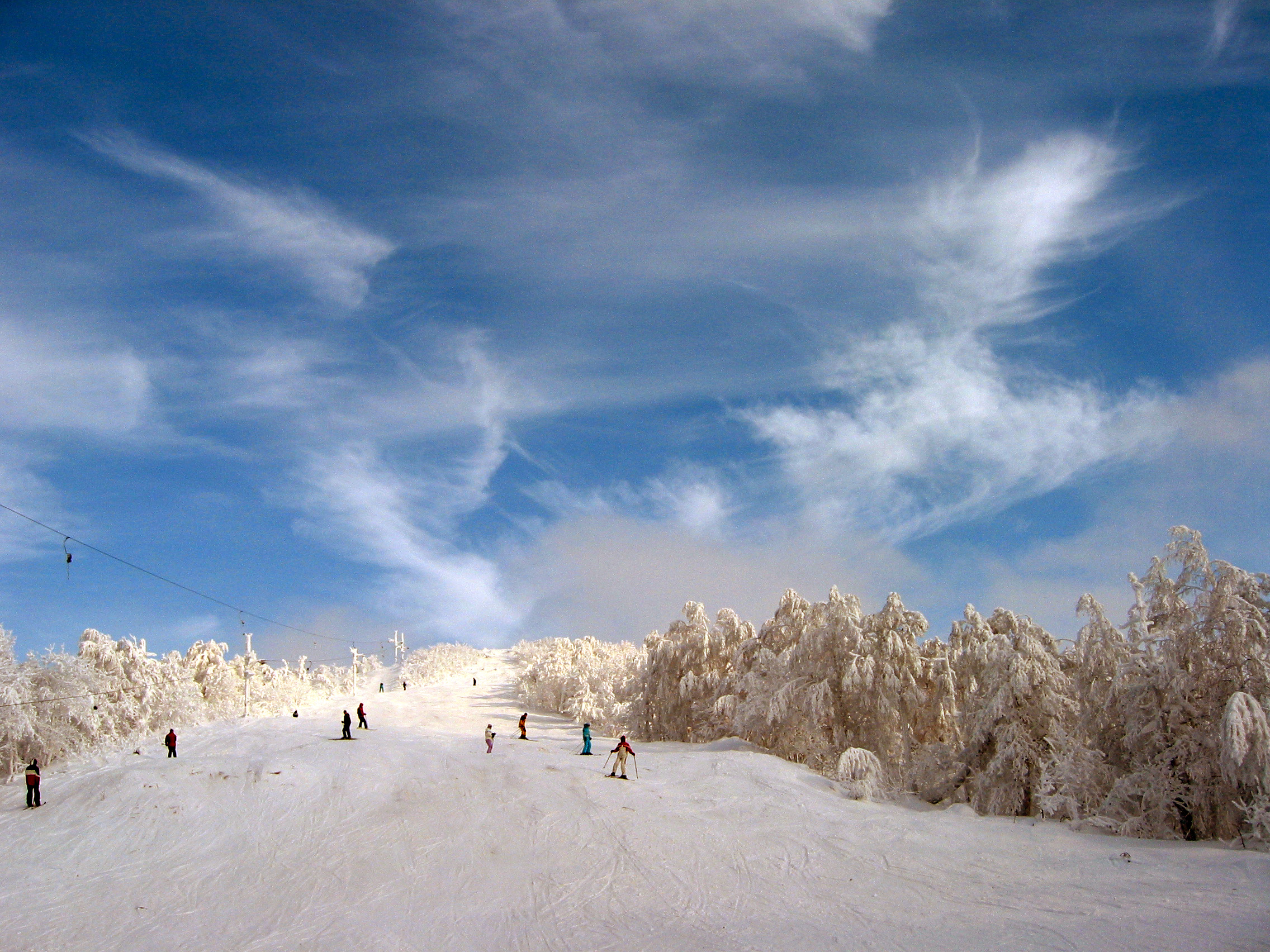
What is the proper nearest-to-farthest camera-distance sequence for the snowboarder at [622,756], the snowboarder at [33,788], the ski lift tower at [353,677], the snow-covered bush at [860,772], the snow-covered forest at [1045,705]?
the snow-covered forest at [1045,705]
the snowboarder at [33,788]
the snow-covered bush at [860,772]
the snowboarder at [622,756]
the ski lift tower at [353,677]

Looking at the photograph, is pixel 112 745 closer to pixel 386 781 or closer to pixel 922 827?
pixel 386 781

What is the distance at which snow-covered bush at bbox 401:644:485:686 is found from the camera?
387ft

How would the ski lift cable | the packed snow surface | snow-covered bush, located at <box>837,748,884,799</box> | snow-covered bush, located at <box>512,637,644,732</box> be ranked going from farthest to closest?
snow-covered bush, located at <box>512,637,644,732</box>
the ski lift cable
snow-covered bush, located at <box>837,748,884,799</box>
the packed snow surface

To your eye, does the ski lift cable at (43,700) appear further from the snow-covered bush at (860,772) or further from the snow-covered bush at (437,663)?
the snow-covered bush at (437,663)

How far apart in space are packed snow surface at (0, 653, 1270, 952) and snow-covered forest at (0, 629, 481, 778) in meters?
10.1

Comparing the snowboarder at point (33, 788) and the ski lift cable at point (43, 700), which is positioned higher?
the ski lift cable at point (43, 700)

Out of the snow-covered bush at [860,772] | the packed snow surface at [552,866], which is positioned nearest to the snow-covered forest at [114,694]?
the packed snow surface at [552,866]

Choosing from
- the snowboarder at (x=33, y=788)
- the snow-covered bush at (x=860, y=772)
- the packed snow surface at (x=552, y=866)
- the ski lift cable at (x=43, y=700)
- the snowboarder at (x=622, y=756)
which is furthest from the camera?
the ski lift cable at (x=43, y=700)

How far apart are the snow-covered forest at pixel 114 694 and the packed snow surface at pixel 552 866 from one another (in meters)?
10.1

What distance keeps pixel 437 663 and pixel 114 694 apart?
7830 cm

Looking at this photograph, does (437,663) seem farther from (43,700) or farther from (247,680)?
(43,700)

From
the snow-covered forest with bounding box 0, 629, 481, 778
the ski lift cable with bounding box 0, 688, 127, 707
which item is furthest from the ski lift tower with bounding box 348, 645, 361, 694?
the ski lift cable with bounding box 0, 688, 127, 707

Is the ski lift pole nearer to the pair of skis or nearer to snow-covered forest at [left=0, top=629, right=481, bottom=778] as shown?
snow-covered forest at [left=0, top=629, right=481, bottom=778]

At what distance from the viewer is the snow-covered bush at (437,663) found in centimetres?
11800
